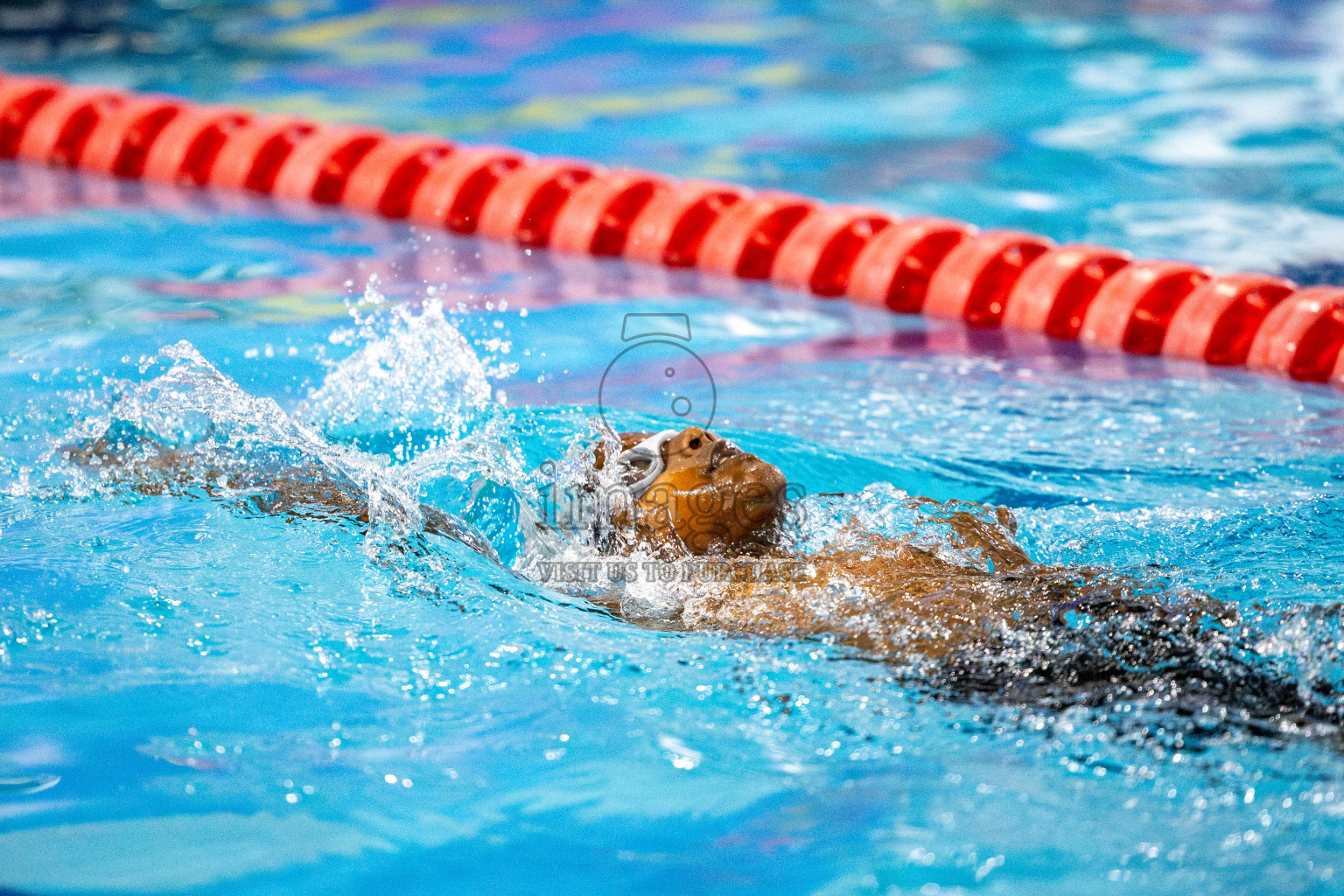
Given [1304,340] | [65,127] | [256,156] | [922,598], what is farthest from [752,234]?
[65,127]

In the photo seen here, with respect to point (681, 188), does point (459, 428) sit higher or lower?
lower

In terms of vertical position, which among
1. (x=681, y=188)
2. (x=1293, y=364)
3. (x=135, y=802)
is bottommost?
(x=135, y=802)

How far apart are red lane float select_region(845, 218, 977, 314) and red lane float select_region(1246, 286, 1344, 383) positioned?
3.78ft

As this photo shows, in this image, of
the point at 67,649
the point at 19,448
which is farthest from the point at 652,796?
the point at 19,448

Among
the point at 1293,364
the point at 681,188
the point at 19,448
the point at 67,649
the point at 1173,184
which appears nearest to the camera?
the point at 67,649

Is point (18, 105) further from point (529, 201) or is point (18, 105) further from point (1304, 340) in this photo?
point (1304, 340)

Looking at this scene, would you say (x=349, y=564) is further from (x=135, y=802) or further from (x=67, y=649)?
(x=135, y=802)

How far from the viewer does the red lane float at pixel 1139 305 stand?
444 cm

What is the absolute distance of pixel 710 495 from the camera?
8.04 ft

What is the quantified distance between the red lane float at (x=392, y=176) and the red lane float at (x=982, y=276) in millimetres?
2306

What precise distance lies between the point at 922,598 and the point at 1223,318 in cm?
249

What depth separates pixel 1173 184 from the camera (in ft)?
20.9

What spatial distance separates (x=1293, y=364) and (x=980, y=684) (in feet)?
8.16

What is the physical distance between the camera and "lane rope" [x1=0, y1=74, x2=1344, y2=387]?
172 inches
